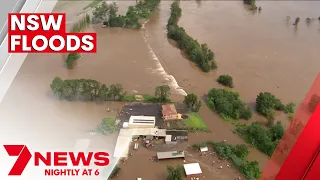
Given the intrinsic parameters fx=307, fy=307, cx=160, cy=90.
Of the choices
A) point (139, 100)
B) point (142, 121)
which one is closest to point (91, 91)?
point (139, 100)

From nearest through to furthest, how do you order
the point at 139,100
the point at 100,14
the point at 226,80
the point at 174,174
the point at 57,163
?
the point at 57,163 < the point at 174,174 < the point at 139,100 < the point at 226,80 < the point at 100,14

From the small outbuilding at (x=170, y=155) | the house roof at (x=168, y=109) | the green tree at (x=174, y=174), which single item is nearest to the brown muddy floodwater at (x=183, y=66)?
the small outbuilding at (x=170, y=155)

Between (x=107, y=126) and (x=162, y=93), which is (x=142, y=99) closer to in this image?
(x=162, y=93)

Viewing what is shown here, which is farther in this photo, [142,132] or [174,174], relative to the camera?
[142,132]

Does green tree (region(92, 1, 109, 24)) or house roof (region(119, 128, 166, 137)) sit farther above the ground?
green tree (region(92, 1, 109, 24))

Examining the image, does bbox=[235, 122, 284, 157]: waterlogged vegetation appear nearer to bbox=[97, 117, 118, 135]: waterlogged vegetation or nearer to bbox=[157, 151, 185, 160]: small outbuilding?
bbox=[157, 151, 185, 160]: small outbuilding

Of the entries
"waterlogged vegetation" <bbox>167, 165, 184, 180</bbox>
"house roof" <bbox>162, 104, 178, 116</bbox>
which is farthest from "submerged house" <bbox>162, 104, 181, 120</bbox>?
"waterlogged vegetation" <bbox>167, 165, 184, 180</bbox>

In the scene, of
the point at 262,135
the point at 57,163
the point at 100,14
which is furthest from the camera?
the point at 100,14

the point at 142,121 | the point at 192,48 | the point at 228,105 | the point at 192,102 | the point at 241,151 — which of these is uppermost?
the point at 192,48
